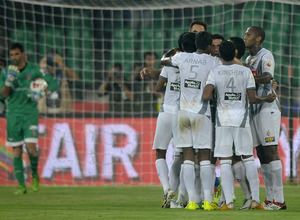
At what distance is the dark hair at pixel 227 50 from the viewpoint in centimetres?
806

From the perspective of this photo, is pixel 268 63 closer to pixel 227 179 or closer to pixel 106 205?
pixel 227 179

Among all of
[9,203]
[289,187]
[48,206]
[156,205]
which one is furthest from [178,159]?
[289,187]

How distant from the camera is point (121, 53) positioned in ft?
51.2

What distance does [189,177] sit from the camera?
8.26m

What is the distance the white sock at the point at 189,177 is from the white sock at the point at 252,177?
1.80 ft

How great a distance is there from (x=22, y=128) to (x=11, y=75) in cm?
88

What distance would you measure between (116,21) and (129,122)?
2.56 meters

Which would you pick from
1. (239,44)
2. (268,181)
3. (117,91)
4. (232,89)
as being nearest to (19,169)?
(117,91)

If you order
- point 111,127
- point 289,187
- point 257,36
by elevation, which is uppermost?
point 257,36

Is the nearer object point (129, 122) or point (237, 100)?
point (237, 100)

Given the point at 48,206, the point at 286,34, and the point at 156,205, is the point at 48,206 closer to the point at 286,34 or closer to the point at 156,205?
the point at 156,205

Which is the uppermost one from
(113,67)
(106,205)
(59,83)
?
(113,67)

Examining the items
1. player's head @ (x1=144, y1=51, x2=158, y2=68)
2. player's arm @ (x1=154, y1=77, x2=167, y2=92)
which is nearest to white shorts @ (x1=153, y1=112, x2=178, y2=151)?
player's arm @ (x1=154, y1=77, x2=167, y2=92)

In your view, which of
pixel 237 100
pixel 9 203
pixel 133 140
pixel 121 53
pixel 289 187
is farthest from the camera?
pixel 121 53
